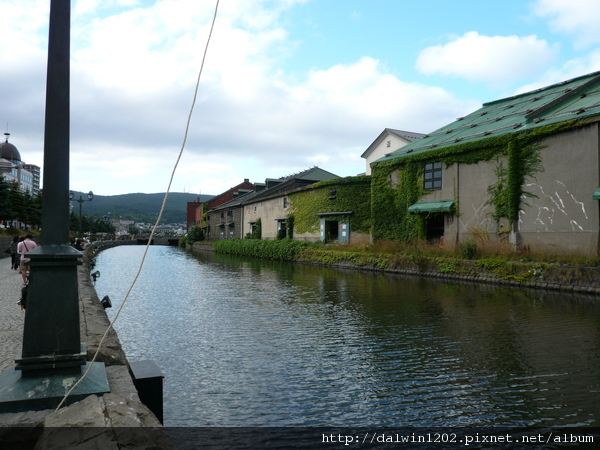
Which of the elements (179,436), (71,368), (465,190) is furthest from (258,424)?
(465,190)

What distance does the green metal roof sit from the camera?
62.5ft

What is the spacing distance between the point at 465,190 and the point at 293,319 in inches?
659

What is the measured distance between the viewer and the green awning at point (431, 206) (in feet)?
77.3

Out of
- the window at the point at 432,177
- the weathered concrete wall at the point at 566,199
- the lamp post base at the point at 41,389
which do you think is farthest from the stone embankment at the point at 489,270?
the lamp post base at the point at 41,389

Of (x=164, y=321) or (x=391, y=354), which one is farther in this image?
(x=164, y=321)

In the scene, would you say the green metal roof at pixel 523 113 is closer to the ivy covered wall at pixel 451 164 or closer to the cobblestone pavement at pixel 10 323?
the ivy covered wall at pixel 451 164

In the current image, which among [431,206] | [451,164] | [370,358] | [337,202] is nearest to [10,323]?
[370,358]

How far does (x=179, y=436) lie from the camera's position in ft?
13.5

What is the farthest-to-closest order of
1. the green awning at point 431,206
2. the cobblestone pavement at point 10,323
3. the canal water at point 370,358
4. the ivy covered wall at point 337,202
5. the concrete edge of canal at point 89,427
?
the ivy covered wall at point 337,202
the green awning at point 431,206
the cobblestone pavement at point 10,323
the canal water at point 370,358
the concrete edge of canal at point 89,427

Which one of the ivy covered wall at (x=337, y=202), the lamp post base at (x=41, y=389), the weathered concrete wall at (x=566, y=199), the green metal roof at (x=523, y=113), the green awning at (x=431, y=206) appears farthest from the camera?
the ivy covered wall at (x=337, y=202)

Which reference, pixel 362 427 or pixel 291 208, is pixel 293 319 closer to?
pixel 362 427

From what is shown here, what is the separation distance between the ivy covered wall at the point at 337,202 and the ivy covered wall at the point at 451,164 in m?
2.76

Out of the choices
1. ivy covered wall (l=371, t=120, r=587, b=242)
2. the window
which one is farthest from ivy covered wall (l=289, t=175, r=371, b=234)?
the window

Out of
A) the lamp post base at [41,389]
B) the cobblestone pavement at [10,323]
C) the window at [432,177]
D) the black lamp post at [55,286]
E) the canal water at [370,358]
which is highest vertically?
the window at [432,177]
